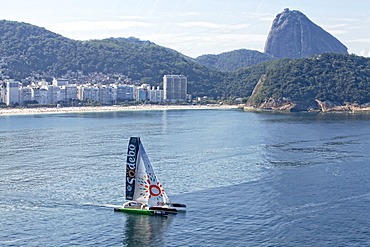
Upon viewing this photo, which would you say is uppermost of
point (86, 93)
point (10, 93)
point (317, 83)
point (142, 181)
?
point (317, 83)

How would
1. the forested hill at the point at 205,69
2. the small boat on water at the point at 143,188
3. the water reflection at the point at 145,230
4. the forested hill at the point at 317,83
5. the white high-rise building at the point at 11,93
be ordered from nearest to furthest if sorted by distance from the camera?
the water reflection at the point at 145,230 → the small boat on water at the point at 143,188 → the forested hill at the point at 317,83 → the forested hill at the point at 205,69 → the white high-rise building at the point at 11,93

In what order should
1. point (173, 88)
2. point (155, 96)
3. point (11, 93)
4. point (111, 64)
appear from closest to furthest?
point (11, 93) < point (155, 96) < point (173, 88) < point (111, 64)

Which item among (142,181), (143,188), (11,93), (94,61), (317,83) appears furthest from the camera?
(94,61)

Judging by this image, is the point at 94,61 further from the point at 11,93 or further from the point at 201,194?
the point at 201,194

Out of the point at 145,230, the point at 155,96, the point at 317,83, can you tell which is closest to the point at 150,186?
the point at 145,230

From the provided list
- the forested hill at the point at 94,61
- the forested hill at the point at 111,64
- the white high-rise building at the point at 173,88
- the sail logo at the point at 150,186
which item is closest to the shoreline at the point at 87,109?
the white high-rise building at the point at 173,88

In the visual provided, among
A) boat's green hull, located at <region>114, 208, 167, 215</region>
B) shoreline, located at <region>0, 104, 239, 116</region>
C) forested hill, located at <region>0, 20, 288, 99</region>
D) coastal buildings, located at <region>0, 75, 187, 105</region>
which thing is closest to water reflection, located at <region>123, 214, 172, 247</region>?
boat's green hull, located at <region>114, 208, 167, 215</region>

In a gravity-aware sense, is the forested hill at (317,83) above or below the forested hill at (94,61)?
below

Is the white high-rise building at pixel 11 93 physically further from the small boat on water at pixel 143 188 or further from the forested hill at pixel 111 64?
the small boat on water at pixel 143 188
